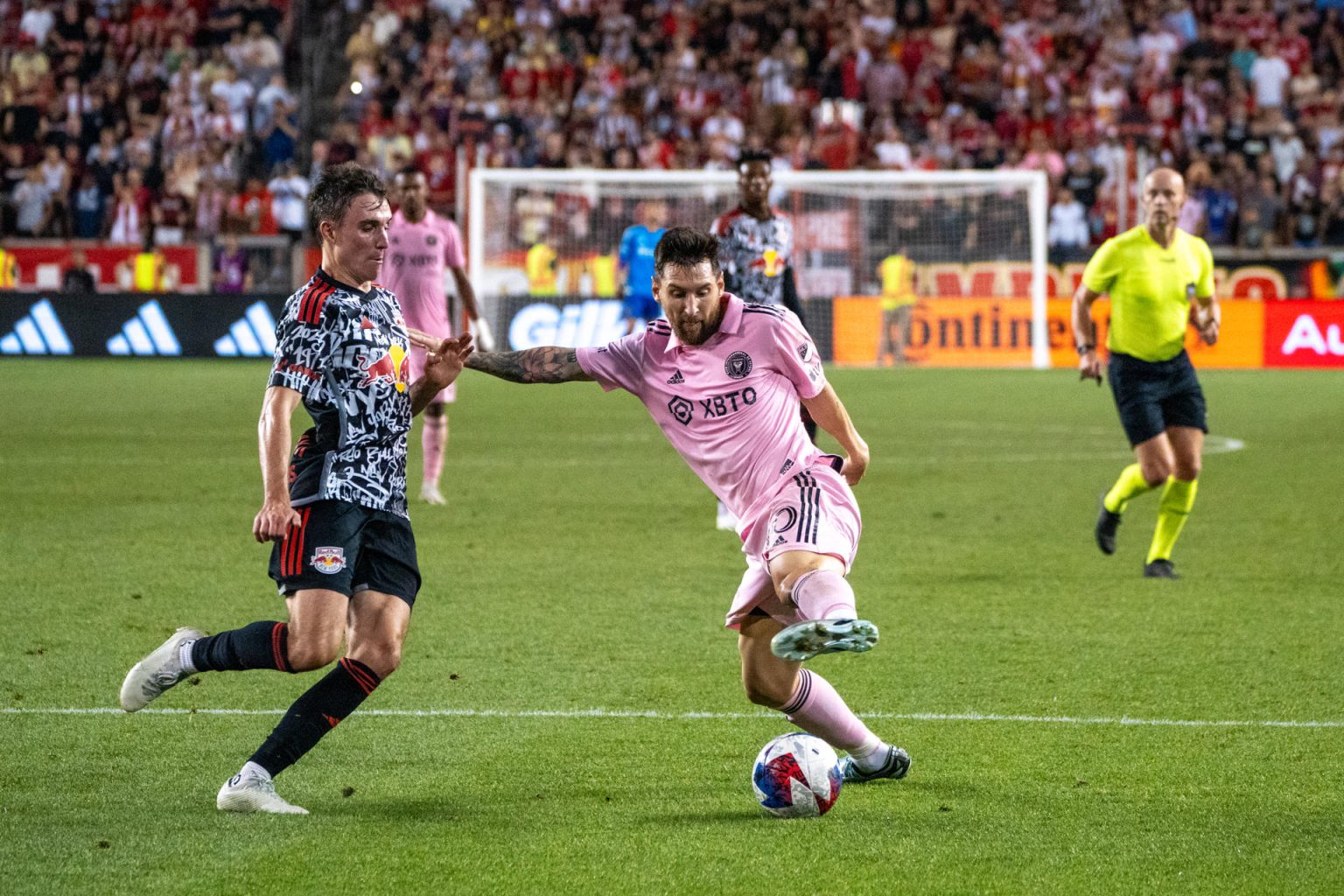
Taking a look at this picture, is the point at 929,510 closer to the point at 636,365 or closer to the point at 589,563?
the point at 589,563

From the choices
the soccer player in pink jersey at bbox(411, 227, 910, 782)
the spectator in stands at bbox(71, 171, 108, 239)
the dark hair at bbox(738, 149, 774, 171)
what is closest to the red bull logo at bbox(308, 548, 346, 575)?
the soccer player in pink jersey at bbox(411, 227, 910, 782)

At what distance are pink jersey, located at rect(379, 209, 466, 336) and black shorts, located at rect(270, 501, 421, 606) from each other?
7.28 meters

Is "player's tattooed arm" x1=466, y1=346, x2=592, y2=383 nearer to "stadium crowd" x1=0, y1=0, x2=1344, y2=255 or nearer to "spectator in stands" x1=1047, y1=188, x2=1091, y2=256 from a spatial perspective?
"spectator in stands" x1=1047, y1=188, x2=1091, y2=256

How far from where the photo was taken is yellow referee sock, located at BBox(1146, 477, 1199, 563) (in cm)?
985

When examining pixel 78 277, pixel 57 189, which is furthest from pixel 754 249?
pixel 57 189

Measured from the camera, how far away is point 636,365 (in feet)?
18.6

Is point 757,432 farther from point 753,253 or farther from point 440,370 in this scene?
point 753,253

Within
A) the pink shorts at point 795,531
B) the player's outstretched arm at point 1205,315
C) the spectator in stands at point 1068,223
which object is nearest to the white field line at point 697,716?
the pink shorts at point 795,531

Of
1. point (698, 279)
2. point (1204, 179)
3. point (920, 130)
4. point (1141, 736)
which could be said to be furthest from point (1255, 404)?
point (698, 279)

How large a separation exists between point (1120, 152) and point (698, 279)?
2327cm

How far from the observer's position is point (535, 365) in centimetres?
575

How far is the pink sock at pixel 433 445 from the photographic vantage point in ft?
41.6

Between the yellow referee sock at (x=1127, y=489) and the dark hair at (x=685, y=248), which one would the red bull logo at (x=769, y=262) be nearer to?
the yellow referee sock at (x=1127, y=489)

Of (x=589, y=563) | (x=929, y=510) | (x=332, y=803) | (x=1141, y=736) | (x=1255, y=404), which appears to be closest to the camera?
(x=332, y=803)
